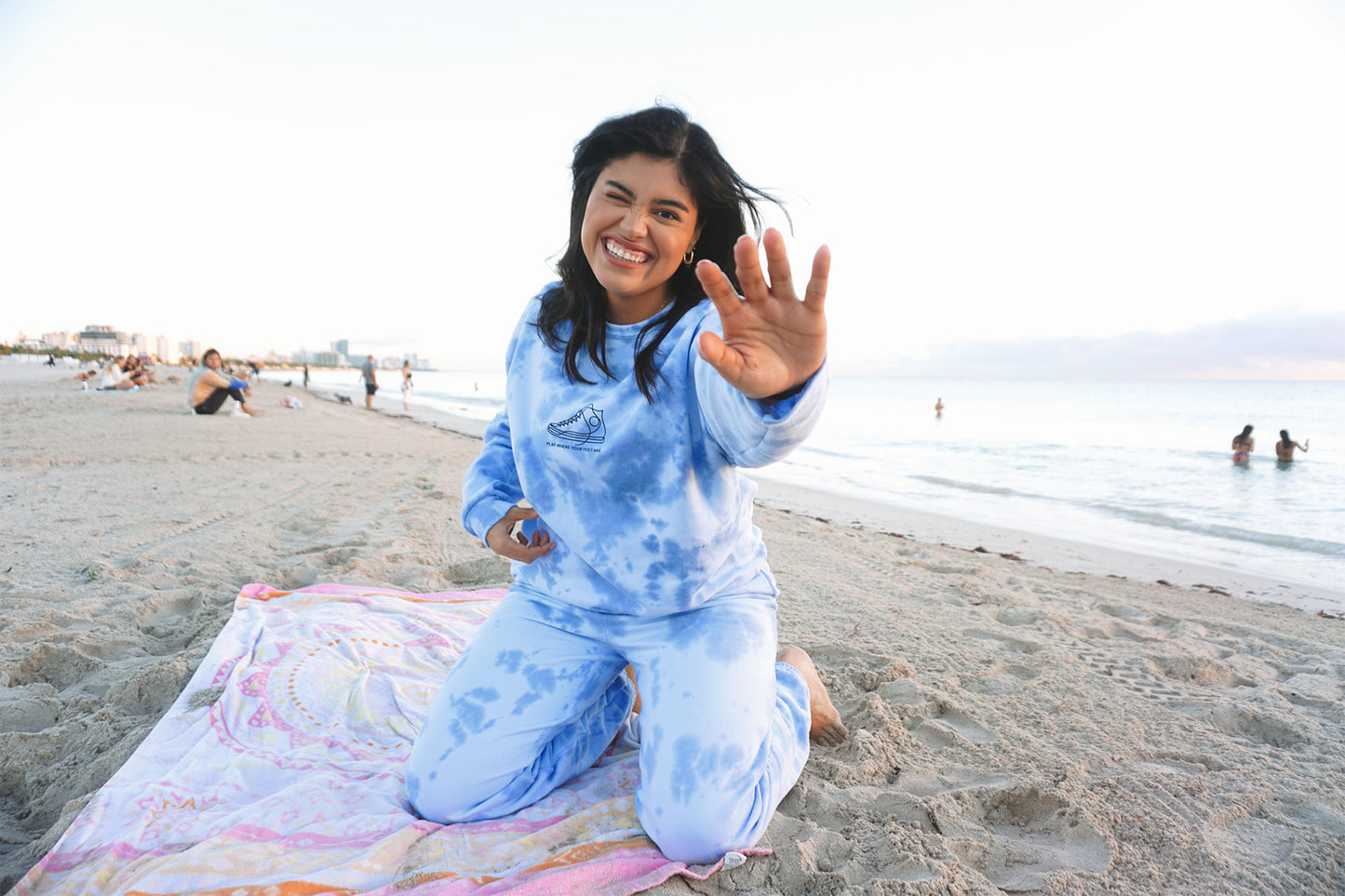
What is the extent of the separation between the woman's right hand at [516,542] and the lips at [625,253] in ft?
2.75

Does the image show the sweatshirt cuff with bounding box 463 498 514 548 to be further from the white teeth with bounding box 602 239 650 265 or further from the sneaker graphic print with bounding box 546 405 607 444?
the white teeth with bounding box 602 239 650 265

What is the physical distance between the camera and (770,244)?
4.36 feet

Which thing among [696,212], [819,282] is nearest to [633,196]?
[696,212]

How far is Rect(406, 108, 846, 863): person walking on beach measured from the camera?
1722 mm

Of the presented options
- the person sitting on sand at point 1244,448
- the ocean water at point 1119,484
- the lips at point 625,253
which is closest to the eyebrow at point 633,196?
the lips at point 625,253

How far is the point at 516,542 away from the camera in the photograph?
201cm

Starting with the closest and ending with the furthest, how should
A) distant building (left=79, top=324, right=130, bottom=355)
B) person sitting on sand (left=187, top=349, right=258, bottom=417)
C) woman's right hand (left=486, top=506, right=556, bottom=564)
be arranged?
1. woman's right hand (left=486, top=506, right=556, bottom=564)
2. person sitting on sand (left=187, top=349, right=258, bottom=417)
3. distant building (left=79, top=324, right=130, bottom=355)

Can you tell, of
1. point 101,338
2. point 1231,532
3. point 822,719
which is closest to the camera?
point 822,719

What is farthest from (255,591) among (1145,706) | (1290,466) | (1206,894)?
(1290,466)

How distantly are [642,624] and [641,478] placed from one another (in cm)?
45

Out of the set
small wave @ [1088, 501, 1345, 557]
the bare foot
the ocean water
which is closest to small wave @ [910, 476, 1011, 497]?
the ocean water

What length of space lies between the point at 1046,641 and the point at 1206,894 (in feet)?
5.67

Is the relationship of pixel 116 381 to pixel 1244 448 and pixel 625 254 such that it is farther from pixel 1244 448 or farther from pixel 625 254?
pixel 1244 448

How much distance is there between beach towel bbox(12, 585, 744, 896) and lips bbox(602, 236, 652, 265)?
1564 millimetres
